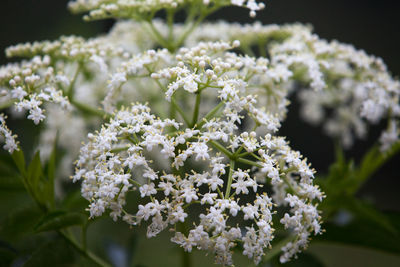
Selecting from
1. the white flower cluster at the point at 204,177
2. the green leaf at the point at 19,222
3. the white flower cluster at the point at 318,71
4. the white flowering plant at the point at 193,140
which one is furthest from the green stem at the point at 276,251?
the green leaf at the point at 19,222

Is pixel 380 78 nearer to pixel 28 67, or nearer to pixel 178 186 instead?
pixel 178 186

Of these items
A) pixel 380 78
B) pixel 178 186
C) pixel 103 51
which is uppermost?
pixel 380 78

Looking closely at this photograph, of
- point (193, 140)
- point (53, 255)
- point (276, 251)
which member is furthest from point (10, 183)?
point (276, 251)

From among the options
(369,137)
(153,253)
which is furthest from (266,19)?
(153,253)

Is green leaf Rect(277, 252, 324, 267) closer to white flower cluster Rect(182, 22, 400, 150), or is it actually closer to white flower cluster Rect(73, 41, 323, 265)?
white flower cluster Rect(73, 41, 323, 265)

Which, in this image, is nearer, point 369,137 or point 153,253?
point 153,253

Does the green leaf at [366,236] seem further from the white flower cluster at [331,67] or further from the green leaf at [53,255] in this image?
the green leaf at [53,255]

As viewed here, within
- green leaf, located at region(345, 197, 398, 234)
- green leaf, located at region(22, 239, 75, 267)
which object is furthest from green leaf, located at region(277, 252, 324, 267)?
green leaf, located at region(22, 239, 75, 267)
